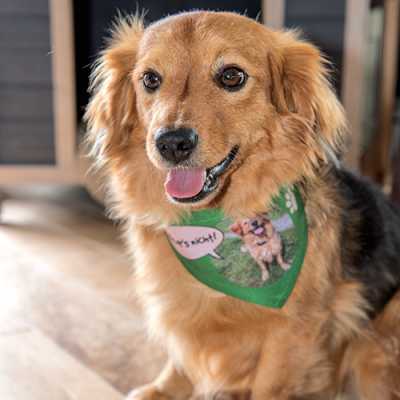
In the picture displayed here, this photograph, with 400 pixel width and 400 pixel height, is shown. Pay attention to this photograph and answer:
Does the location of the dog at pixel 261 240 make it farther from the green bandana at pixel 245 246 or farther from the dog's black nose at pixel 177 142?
the dog's black nose at pixel 177 142

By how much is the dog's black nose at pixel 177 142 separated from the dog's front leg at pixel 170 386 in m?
0.75

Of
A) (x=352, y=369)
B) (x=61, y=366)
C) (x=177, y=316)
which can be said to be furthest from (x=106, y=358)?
(x=352, y=369)

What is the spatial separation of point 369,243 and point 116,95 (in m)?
0.85

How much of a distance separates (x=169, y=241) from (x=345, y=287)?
51 cm

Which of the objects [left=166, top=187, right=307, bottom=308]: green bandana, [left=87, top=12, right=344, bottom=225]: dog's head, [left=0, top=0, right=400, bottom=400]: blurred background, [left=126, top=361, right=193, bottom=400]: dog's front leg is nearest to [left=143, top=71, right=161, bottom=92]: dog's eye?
[left=87, top=12, right=344, bottom=225]: dog's head

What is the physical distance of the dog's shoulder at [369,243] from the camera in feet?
6.10

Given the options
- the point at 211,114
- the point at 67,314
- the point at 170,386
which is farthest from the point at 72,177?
the point at 211,114

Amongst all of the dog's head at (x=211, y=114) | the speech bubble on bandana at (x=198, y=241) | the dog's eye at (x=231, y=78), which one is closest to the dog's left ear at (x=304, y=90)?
the dog's head at (x=211, y=114)

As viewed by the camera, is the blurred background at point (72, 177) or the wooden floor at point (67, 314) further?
the blurred background at point (72, 177)

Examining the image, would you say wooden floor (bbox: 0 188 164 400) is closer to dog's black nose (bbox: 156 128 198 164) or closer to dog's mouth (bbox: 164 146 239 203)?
dog's mouth (bbox: 164 146 239 203)

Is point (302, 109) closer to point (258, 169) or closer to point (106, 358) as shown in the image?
point (258, 169)

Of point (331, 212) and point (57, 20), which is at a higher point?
point (57, 20)

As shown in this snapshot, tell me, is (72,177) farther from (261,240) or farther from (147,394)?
(261,240)

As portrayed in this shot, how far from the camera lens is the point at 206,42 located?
1.65 m
